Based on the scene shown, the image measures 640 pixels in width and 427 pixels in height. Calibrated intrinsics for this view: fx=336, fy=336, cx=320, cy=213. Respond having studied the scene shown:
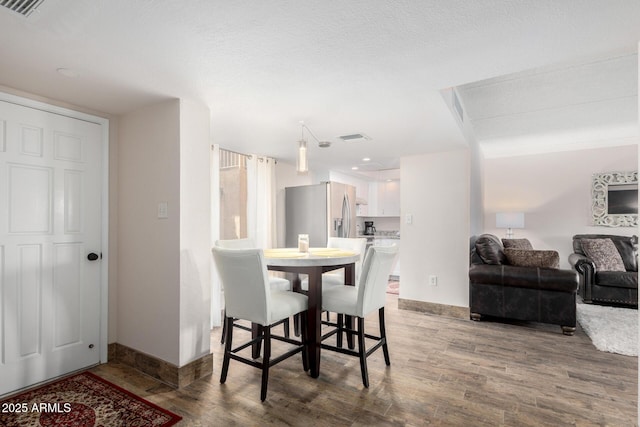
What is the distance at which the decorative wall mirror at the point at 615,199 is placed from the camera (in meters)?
5.13

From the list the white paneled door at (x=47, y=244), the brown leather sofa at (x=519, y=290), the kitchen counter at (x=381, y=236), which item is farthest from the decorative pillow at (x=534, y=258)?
the white paneled door at (x=47, y=244)

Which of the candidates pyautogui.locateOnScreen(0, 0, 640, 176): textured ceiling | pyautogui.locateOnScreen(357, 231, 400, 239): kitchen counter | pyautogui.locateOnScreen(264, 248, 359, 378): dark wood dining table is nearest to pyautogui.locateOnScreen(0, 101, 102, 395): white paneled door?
pyautogui.locateOnScreen(0, 0, 640, 176): textured ceiling

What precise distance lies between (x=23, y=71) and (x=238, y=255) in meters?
1.72

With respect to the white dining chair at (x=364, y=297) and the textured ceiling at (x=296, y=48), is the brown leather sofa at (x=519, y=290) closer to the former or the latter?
the white dining chair at (x=364, y=297)

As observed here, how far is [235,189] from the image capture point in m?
4.58

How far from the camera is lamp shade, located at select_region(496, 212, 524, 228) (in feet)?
17.8

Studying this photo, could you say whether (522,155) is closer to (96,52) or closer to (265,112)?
(265,112)

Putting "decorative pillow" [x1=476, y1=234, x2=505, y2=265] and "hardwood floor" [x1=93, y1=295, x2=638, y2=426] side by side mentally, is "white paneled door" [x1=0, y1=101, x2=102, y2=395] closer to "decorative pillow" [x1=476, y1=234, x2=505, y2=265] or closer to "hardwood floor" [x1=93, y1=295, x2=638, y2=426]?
"hardwood floor" [x1=93, y1=295, x2=638, y2=426]

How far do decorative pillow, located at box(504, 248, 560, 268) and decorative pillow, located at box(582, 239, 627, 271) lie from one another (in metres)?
1.58

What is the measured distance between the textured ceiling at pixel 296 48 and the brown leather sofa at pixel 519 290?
2.07m

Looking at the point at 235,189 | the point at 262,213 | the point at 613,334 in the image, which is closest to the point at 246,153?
the point at 235,189

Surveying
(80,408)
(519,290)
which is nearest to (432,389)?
(519,290)

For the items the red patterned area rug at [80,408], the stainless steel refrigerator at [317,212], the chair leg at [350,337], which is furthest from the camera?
the stainless steel refrigerator at [317,212]

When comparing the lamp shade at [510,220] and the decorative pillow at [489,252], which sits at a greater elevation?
the lamp shade at [510,220]
